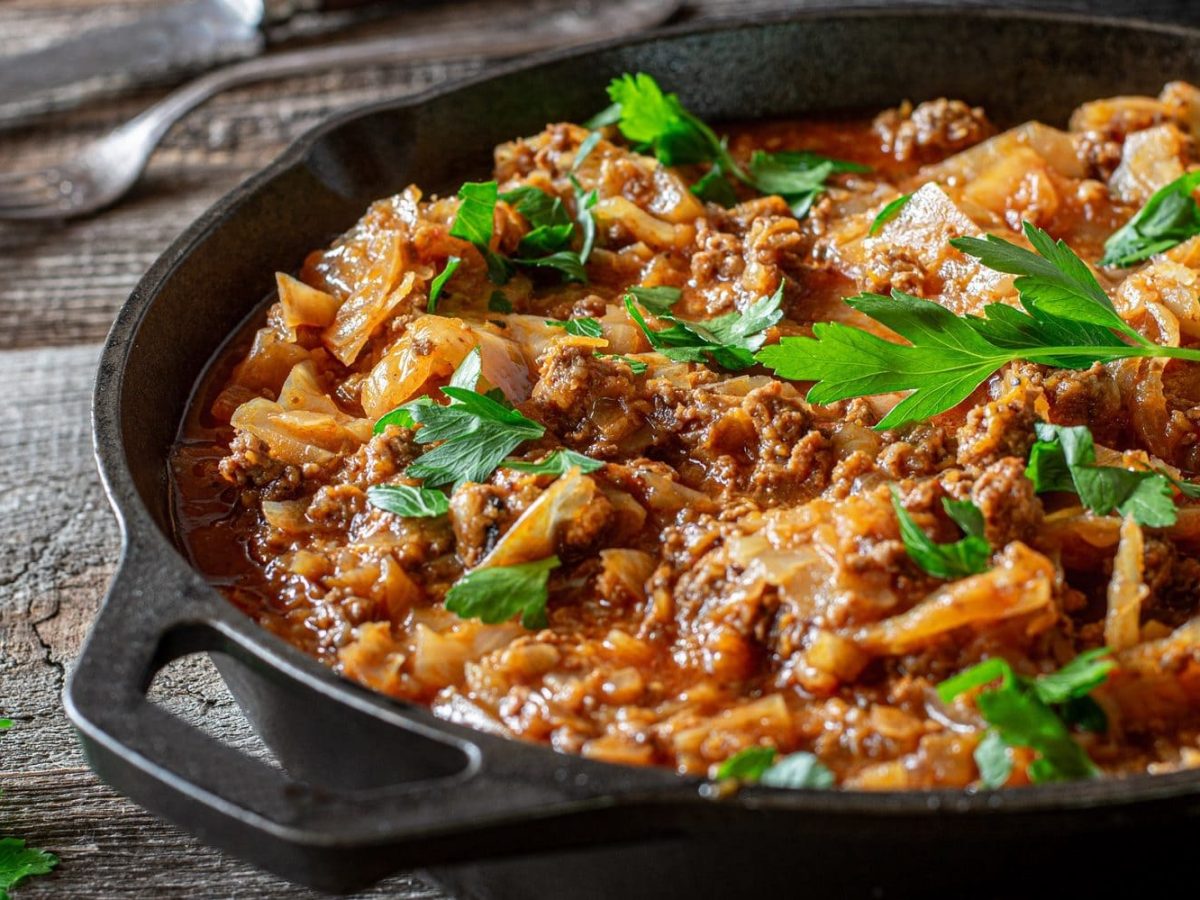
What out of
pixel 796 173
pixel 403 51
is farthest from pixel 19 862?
pixel 403 51

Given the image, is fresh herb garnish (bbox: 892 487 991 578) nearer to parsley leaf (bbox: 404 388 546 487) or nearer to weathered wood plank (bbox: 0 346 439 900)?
parsley leaf (bbox: 404 388 546 487)

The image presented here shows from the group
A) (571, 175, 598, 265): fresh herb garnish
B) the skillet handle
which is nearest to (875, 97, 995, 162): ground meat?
(571, 175, 598, 265): fresh herb garnish

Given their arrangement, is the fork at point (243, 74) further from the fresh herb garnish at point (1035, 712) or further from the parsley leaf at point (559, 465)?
the fresh herb garnish at point (1035, 712)

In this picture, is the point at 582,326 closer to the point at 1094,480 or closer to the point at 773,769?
the point at 1094,480

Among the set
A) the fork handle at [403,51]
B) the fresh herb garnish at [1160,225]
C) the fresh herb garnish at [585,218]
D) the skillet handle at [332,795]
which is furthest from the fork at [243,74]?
the skillet handle at [332,795]

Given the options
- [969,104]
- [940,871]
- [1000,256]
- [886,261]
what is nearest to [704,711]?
[940,871]

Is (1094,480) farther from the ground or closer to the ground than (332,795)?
farther from the ground

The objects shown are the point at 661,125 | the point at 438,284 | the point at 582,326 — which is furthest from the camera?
the point at 661,125
